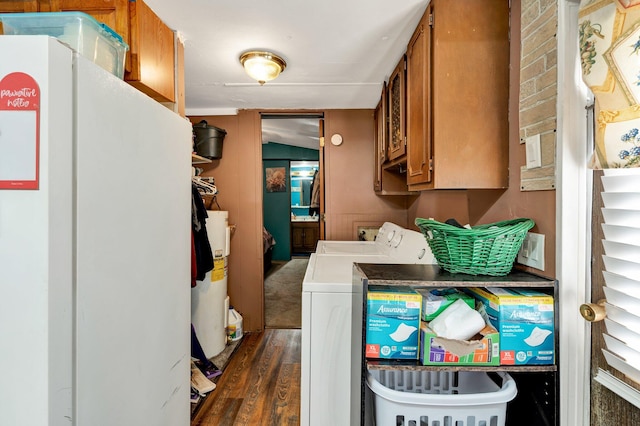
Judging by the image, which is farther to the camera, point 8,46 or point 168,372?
point 168,372

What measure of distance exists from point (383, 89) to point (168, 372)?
2309mm

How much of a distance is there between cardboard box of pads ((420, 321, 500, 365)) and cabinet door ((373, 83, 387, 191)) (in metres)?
1.63

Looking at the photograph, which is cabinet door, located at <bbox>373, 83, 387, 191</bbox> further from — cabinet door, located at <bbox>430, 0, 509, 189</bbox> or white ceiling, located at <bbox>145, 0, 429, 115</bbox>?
cabinet door, located at <bbox>430, 0, 509, 189</bbox>

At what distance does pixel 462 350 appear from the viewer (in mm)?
921

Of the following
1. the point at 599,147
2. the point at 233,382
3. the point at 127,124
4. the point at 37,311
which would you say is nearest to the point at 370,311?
the point at 599,147

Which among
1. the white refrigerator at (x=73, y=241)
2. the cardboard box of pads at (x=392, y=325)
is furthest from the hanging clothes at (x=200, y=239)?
the cardboard box of pads at (x=392, y=325)

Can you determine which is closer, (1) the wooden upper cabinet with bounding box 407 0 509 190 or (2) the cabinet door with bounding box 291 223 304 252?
(1) the wooden upper cabinet with bounding box 407 0 509 190

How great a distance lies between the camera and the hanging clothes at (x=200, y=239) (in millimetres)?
2148

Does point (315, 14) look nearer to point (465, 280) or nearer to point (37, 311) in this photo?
point (465, 280)

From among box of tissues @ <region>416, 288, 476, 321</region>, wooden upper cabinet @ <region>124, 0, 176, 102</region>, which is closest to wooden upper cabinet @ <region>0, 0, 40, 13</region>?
wooden upper cabinet @ <region>124, 0, 176, 102</region>

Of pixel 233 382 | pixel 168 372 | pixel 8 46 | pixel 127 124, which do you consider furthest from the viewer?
pixel 233 382

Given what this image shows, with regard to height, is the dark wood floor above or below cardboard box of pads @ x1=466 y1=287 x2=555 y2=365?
Result: below

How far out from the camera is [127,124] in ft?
3.06

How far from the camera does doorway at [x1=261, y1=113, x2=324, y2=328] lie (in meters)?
4.69
